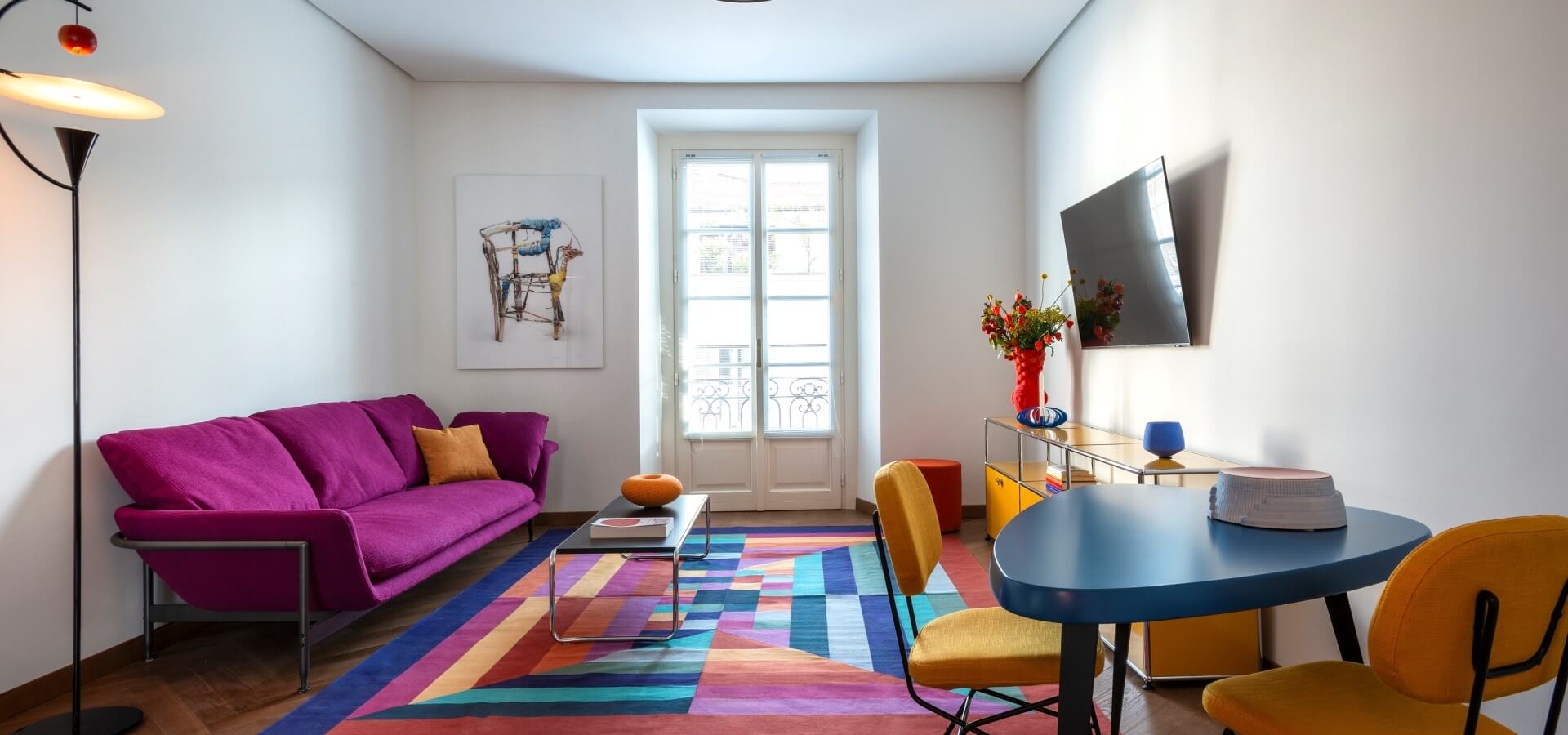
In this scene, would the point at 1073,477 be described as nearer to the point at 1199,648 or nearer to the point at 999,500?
the point at 999,500

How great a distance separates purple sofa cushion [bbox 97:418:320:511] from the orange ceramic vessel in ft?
4.33

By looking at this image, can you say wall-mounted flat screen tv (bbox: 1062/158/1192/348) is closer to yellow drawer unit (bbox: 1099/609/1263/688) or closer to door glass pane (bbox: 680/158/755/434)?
yellow drawer unit (bbox: 1099/609/1263/688)

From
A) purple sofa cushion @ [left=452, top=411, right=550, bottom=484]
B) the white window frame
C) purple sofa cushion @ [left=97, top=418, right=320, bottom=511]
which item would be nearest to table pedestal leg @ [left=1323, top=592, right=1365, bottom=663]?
purple sofa cushion @ [left=97, top=418, right=320, bottom=511]

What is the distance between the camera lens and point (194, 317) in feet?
11.7

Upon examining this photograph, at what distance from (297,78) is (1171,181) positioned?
4.24 m

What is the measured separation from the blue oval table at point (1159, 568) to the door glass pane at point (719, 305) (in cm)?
443

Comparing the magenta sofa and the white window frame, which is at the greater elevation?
the white window frame

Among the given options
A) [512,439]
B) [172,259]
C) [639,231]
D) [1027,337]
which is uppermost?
[639,231]

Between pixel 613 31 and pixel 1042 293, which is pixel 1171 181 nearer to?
pixel 1042 293

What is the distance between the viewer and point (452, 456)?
477 cm

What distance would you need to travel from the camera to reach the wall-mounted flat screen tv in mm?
3402

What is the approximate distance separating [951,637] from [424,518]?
2576 millimetres

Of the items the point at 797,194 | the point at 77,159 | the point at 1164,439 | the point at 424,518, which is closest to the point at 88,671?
the point at 424,518

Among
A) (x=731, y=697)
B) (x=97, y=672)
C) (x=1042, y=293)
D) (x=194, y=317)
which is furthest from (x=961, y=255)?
(x=97, y=672)
